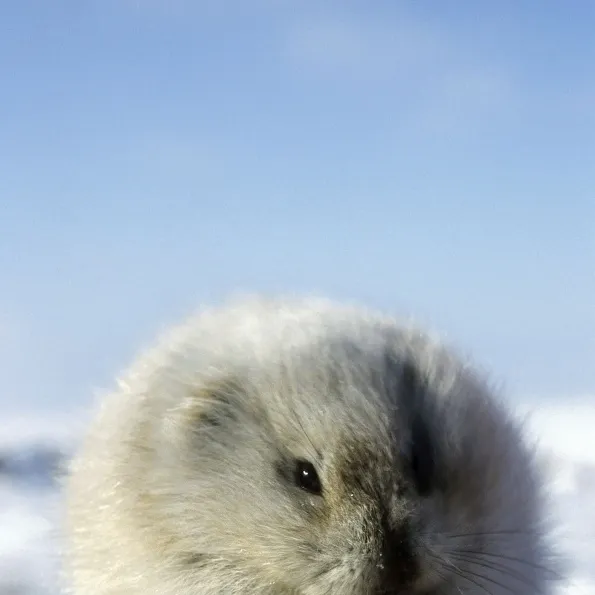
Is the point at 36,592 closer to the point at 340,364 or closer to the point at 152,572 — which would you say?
the point at 152,572

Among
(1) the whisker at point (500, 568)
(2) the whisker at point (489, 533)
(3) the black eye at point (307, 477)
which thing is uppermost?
(3) the black eye at point (307, 477)

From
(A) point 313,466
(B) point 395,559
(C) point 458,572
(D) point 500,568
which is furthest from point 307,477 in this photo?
(D) point 500,568

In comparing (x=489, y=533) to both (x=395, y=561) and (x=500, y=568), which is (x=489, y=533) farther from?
(x=395, y=561)

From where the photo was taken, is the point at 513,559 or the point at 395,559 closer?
the point at 395,559

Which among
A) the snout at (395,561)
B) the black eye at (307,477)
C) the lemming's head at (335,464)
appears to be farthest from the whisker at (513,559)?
the black eye at (307,477)

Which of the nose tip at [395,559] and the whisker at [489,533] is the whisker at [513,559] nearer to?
the whisker at [489,533]

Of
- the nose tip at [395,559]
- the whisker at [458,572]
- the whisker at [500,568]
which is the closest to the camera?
the nose tip at [395,559]

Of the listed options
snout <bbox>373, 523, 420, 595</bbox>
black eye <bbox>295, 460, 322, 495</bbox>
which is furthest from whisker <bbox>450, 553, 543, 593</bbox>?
black eye <bbox>295, 460, 322, 495</bbox>

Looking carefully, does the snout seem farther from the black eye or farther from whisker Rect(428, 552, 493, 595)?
the black eye
